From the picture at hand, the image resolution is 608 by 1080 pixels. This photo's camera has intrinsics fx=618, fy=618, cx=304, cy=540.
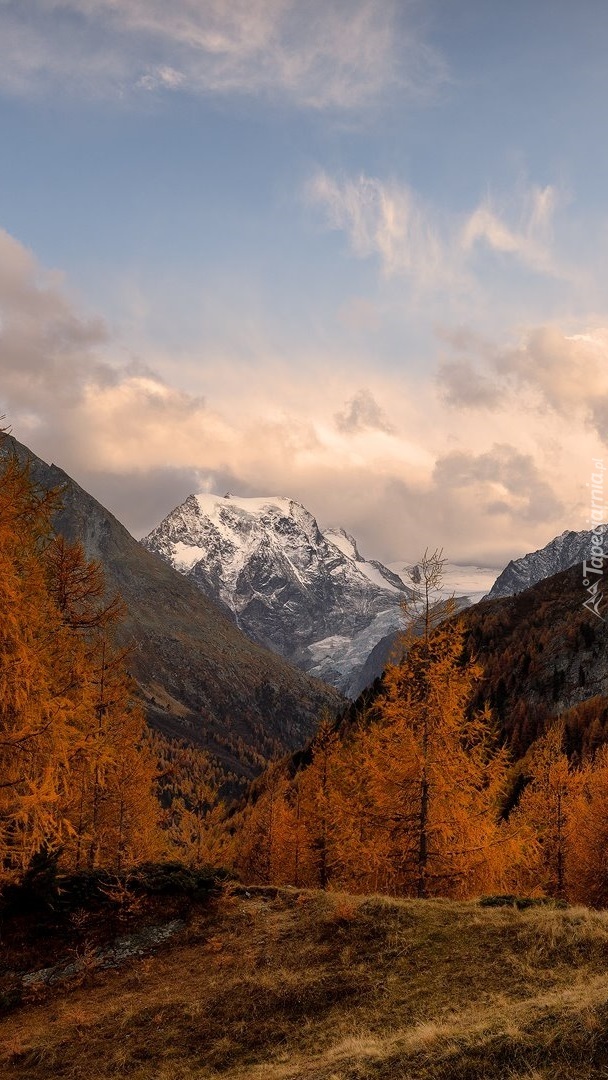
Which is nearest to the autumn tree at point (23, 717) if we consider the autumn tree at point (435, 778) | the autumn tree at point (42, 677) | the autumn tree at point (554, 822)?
the autumn tree at point (42, 677)

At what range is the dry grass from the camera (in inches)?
280

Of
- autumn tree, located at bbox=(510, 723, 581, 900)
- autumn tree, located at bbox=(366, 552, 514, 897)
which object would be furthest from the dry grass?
autumn tree, located at bbox=(510, 723, 581, 900)

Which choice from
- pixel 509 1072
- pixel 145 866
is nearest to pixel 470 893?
pixel 145 866

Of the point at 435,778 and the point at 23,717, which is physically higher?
the point at 23,717

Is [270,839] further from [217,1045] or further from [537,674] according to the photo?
[537,674]

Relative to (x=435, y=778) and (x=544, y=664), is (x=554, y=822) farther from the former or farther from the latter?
(x=544, y=664)

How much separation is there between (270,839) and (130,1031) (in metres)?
29.0

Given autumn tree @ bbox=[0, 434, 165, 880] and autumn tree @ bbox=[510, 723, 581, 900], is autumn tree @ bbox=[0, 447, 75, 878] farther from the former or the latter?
autumn tree @ bbox=[510, 723, 581, 900]

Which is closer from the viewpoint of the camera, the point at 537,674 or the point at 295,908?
the point at 295,908

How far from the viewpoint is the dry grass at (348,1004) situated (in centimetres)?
712

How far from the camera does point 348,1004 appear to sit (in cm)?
1048

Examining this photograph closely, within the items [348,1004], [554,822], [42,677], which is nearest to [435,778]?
[348,1004]

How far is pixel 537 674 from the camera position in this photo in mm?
124625

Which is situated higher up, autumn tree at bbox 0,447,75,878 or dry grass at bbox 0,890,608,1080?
autumn tree at bbox 0,447,75,878
